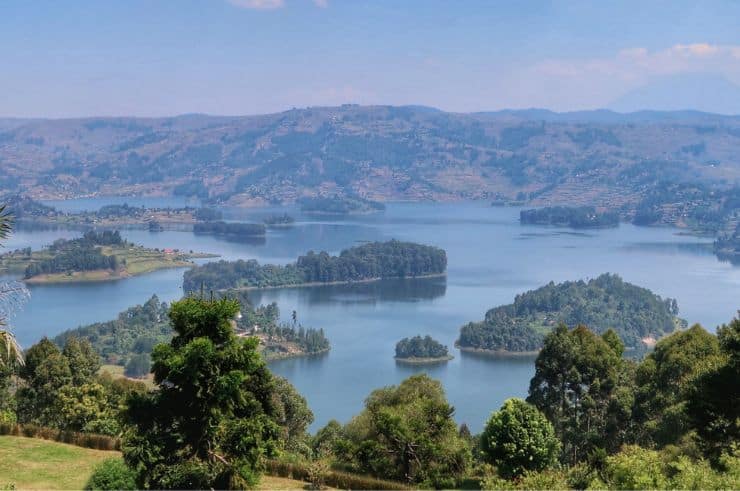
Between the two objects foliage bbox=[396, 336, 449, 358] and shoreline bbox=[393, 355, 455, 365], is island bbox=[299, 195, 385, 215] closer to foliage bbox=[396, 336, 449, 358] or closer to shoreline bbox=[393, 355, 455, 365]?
foliage bbox=[396, 336, 449, 358]

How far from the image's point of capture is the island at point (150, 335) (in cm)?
4719

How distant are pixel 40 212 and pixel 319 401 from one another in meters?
106

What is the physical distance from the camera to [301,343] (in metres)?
49.2

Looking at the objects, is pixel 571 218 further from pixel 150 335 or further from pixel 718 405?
pixel 718 405

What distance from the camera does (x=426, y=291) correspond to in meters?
70.8

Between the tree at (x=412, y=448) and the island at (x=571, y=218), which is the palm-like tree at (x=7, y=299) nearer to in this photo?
the tree at (x=412, y=448)

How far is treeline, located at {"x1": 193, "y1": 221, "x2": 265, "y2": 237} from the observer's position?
362 feet

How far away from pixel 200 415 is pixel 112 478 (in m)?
1.14

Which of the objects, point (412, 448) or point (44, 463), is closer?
point (44, 463)

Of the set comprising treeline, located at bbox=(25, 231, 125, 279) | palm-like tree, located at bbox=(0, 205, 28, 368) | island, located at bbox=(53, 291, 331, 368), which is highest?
palm-like tree, located at bbox=(0, 205, 28, 368)

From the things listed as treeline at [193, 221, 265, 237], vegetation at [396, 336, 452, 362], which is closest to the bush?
vegetation at [396, 336, 452, 362]

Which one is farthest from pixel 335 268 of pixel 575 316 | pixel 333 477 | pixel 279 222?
pixel 333 477

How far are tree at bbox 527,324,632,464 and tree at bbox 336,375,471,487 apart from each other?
3.50m

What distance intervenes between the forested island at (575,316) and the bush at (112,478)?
136 ft
